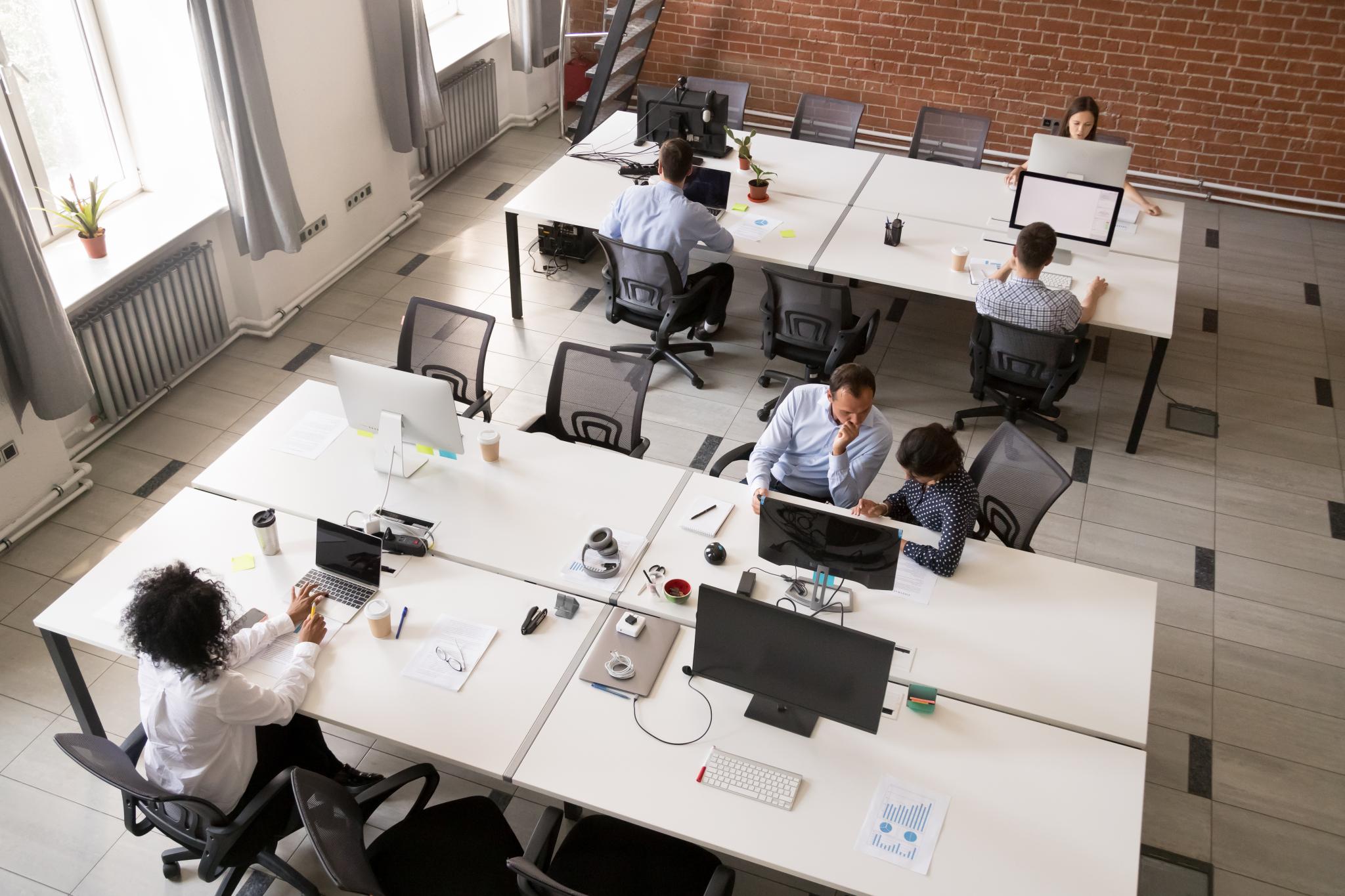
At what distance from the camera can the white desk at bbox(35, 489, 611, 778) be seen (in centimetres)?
313

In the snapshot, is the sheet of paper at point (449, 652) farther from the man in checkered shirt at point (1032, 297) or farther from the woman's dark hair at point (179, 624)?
the man in checkered shirt at point (1032, 297)

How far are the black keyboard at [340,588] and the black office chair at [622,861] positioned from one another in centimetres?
102

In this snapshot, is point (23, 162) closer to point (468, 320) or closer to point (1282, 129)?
point (468, 320)

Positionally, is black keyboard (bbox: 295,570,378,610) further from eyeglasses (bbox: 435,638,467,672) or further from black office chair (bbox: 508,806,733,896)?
black office chair (bbox: 508,806,733,896)

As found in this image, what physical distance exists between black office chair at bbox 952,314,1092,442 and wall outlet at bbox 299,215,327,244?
13.4ft

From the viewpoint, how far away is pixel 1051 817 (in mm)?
2900

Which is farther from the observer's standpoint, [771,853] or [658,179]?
[658,179]

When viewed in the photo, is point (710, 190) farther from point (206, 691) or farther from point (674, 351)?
point (206, 691)

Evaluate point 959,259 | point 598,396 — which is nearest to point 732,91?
point 959,259

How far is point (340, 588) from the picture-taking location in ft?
11.8

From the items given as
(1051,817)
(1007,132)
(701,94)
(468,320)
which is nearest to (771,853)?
(1051,817)

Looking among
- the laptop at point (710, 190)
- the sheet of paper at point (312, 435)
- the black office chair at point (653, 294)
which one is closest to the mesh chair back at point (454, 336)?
the sheet of paper at point (312, 435)

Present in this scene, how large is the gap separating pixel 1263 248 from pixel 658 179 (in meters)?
4.64

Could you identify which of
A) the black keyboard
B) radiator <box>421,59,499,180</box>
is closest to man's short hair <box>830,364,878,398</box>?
the black keyboard
